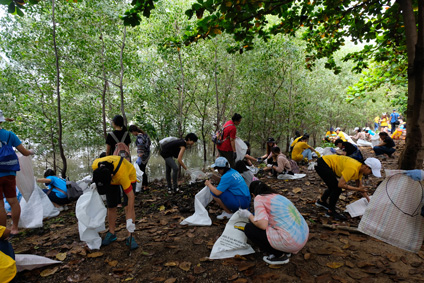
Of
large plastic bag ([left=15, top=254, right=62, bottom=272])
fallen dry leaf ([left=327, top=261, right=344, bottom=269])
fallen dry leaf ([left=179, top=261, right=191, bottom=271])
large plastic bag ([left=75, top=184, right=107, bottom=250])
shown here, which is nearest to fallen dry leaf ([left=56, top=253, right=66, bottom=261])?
large plastic bag ([left=15, top=254, right=62, bottom=272])

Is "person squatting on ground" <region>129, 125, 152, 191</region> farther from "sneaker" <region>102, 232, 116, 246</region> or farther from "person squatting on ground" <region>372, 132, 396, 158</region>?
"person squatting on ground" <region>372, 132, 396, 158</region>

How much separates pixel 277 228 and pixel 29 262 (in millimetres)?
2900

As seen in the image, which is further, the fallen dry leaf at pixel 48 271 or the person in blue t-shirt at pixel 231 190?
the person in blue t-shirt at pixel 231 190

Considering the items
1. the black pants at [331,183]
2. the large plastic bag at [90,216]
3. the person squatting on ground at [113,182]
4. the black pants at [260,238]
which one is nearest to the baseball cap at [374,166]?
the black pants at [331,183]

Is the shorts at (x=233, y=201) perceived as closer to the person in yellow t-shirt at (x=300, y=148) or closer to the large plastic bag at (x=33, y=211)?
the large plastic bag at (x=33, y=211)

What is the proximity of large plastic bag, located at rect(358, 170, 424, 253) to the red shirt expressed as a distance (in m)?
2.95

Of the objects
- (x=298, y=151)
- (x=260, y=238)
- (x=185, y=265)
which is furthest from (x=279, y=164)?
(x=185, y=265)

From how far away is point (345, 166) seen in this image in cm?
367

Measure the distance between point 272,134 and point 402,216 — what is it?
43.0 feet

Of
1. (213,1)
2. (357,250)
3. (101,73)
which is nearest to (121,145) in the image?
(213,1)

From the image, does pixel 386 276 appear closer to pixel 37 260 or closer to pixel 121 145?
pixel 37 260

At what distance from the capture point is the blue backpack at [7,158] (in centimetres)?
293

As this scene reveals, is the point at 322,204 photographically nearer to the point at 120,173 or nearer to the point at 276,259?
the point at 276,259

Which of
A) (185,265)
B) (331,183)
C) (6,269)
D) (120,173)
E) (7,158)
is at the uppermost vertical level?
(7,158)
